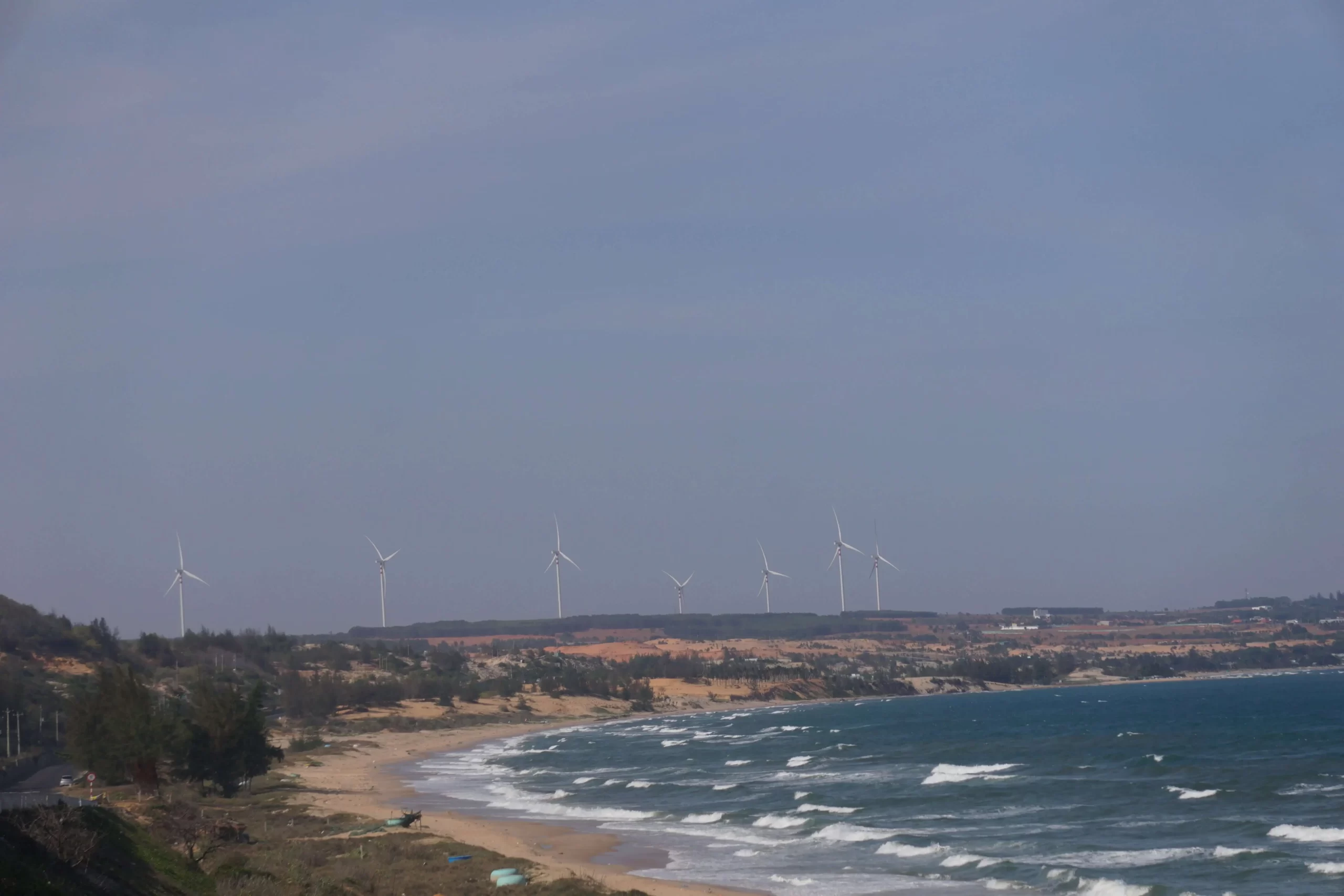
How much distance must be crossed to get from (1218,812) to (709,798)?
833 inches

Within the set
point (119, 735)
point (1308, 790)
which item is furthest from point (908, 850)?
point (119, 735)

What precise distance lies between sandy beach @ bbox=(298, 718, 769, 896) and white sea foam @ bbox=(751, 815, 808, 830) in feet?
19.0

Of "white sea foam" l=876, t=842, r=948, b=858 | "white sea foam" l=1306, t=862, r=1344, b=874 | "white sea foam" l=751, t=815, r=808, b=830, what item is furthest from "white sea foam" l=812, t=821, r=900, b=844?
"white sea foam" l=1306, t=862, r=1344, b=874

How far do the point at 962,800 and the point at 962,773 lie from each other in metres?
10.1

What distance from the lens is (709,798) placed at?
56469 millimetres

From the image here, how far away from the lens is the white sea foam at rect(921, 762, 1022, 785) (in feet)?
195

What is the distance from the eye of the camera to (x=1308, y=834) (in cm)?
3847

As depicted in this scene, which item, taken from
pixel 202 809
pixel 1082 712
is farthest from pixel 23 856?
pixel 1082 712

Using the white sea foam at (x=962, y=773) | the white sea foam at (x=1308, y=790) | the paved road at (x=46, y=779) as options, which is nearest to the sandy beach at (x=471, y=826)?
the paved road at (x=46, y=779)

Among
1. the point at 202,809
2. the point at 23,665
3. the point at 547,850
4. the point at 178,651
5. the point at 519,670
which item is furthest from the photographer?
the point at 519,670

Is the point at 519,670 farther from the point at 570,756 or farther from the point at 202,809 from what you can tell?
the point at 202,809

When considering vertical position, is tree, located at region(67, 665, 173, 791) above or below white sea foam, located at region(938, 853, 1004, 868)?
above

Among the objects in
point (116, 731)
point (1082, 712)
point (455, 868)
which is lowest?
point (1082, 712)

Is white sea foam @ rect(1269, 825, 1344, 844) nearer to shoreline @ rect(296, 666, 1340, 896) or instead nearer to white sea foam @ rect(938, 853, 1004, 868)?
white sea foam @ rect(938, 853, 1004, 868)
